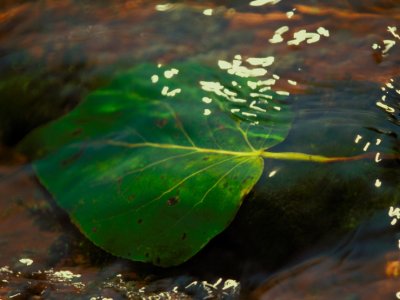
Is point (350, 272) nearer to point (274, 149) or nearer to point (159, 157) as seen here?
point (274, 149)

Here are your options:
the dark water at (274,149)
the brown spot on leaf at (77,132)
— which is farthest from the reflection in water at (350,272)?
the brown spot on leaf at (77,132)

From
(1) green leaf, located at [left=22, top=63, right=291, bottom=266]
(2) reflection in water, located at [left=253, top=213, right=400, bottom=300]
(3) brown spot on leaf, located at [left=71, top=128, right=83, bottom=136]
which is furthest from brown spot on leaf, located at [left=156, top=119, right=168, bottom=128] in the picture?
(2) reflection in water, located at [left=253, top=213, right=400, bottom=300]

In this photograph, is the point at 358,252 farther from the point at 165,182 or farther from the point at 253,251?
the point at 165,182

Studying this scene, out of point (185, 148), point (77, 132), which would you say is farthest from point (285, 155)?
point (77, 132)

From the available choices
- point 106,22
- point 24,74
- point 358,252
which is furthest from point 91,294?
point 106,22

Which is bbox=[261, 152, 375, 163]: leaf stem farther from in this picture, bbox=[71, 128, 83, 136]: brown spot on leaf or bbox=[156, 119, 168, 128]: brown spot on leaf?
bbox=[71, 128, 83, 136]: brown spot on leaf
